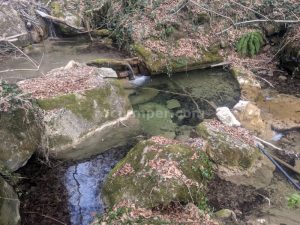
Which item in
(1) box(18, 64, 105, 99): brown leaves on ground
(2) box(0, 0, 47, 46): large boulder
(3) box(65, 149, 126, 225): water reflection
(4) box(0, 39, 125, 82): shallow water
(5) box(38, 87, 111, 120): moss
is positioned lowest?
(3) box(65, 149, 126, 225): water reflection

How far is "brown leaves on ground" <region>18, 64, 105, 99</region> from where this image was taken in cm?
825

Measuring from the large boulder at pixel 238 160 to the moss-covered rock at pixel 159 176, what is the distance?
545mm

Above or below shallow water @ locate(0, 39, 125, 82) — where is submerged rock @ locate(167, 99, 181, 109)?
below

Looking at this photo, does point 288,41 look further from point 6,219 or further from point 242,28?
point 6,219

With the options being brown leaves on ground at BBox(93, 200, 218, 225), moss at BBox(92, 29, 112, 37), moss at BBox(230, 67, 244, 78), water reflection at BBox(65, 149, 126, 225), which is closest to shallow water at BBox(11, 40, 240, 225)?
water reflection at BBox(65, 149, 126, 225)

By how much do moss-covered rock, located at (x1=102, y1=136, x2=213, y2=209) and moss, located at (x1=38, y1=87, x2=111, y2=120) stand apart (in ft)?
6.57

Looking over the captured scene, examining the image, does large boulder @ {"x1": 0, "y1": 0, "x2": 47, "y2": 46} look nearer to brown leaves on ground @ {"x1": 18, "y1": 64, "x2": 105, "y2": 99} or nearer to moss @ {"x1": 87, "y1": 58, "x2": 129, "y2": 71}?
moss @ {"x1": 87, "y1": 58, "x2": 129, "y2": 71}

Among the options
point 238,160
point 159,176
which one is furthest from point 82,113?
point 238,160

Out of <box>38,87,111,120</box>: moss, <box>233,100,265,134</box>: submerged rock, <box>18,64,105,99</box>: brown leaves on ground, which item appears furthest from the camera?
<box>233,100,265,134</box>: submerged rock

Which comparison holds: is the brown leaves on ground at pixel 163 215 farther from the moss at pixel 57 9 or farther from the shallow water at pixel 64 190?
the moss at pixel 57 9

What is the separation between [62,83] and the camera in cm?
870

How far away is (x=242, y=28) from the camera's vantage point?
1348 centimetres

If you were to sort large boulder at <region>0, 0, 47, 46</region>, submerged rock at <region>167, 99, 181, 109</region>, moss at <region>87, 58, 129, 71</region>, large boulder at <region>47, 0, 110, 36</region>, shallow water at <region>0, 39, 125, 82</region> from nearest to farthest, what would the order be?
submerged rock at <region>167, 99, 181, 109</region>, moss at <region>87, 58, 129, 71</region>, shallow water at <region>0, 39, 125, 82</region>, large boulder at <region>0, 0, 47, 46</region>, large boulder at <region>47, 0, 110, 36</region>

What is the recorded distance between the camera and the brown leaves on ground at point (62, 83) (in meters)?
8.25
